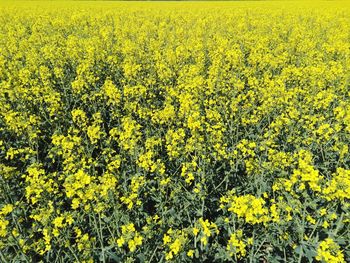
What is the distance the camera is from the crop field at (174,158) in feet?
10.4

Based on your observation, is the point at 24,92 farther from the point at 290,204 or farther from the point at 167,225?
the point at 290,204

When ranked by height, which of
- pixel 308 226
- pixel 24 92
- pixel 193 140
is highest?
pixel 24 92

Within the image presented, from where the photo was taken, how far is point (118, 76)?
8109 mm

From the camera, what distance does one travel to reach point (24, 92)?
599 cm

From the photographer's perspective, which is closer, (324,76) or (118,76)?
(324,76)

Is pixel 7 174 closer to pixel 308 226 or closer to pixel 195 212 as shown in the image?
pixel 195 212

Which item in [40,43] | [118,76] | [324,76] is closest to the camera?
[324,76]

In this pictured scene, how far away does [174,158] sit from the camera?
4887mm

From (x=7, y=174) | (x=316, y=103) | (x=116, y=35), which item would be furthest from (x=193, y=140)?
(x=116, y=35)

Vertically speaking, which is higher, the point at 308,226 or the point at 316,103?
the point at 316,103

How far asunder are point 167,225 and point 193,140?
1381 millimetres

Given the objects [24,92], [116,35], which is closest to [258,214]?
[24,92]

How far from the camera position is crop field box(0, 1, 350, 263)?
3160 millimetres

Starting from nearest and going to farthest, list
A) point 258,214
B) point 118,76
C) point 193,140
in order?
point 258,214
point 193,140
point 118,76
